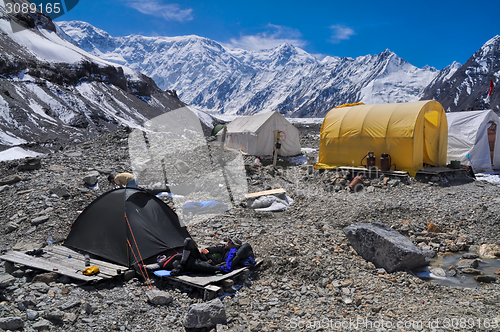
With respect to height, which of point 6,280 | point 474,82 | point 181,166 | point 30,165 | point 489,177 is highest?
point 474,82

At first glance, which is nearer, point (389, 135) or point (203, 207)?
point (203, 207)

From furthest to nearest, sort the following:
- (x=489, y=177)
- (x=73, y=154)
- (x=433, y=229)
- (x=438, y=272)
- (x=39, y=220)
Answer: (x=489, y=177) < (x=73, y=154) < (x=433, y=229) < (x=39, y=220) < (x=438, y=272)

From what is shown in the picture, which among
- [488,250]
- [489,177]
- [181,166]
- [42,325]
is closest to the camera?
[42,325]

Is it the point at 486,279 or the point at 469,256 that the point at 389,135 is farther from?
the point at 486,279

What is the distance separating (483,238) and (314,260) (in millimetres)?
4988

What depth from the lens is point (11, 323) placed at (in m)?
3.82

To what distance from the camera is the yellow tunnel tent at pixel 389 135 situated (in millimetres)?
12656

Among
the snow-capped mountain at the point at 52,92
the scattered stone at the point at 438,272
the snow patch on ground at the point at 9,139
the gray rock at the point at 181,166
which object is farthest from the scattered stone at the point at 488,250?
the snow patch on ground at the point at 9,139

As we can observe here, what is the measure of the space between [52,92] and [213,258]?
136 ft

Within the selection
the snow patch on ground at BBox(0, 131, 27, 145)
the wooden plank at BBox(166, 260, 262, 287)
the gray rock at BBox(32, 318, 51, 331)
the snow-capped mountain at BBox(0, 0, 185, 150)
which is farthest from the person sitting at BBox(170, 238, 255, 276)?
the snow patch on ground at BBox(0, 131, 27, 145)

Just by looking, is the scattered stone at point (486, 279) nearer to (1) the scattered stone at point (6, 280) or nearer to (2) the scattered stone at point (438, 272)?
(2) the scattered stone at point (438, 272)

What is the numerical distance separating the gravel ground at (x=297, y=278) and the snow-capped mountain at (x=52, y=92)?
737 inches

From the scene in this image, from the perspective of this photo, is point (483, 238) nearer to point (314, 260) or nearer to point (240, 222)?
point (314, 260)

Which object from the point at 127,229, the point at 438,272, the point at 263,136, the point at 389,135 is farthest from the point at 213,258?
the point at 263,136
